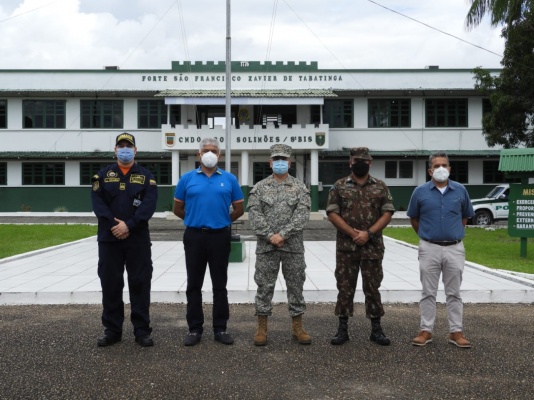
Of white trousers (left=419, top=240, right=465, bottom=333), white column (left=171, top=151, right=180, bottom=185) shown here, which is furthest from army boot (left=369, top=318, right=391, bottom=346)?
white column (left=171, top=151, right=180, bottom=185)

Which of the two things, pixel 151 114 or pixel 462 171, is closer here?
pixel 462 171

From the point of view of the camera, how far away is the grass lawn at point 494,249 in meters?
11.0

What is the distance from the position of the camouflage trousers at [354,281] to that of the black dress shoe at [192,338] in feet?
4.68

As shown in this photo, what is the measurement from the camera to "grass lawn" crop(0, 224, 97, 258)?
14.0m

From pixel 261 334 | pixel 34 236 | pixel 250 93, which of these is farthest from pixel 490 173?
pixel 261 334

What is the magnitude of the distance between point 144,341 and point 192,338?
47 cm

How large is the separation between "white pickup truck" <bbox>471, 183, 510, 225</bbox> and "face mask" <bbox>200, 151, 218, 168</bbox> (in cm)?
1834

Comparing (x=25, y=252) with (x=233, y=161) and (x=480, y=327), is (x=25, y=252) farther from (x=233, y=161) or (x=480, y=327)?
(x=233, y=161)

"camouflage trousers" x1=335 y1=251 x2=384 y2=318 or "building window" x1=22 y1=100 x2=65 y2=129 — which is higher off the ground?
"building window" x1=22 y1=100 x2=65 y2=129

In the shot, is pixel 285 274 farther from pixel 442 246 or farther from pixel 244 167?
pixel 244 167

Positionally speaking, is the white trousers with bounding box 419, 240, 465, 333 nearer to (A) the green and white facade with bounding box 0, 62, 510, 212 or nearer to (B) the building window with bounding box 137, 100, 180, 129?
(A) the green and white facade with bounding box 0, 62, 510, 212

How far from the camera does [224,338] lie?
5762 mm

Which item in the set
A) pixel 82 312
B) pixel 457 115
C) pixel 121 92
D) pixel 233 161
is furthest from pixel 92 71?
pixel 82 312

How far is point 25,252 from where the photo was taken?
1287 centimetres
